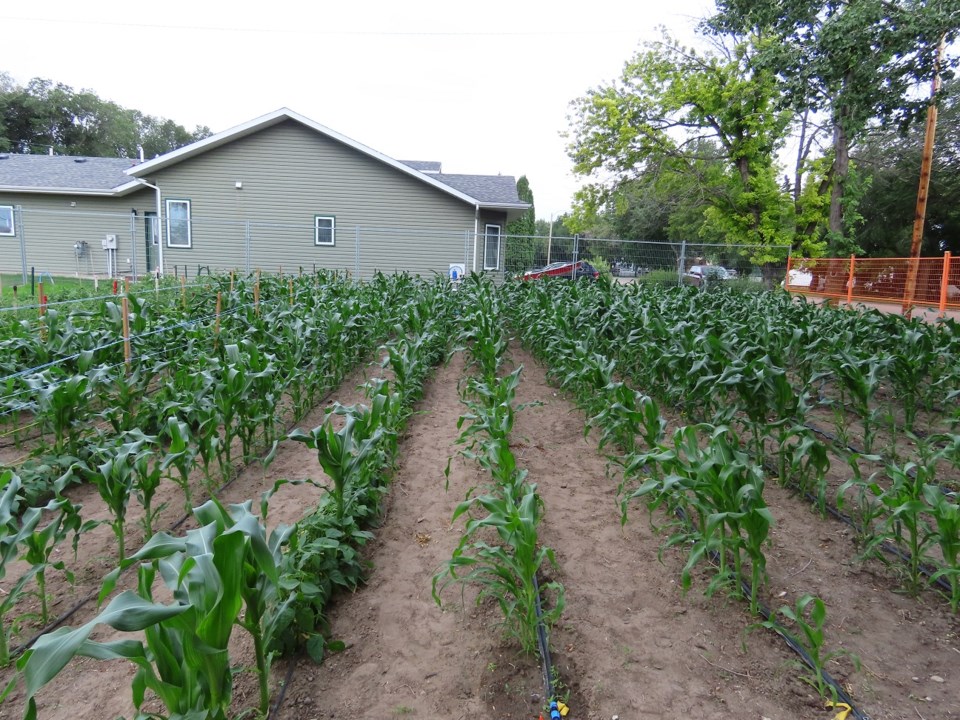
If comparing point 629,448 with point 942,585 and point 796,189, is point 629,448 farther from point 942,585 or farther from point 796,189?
point 796,189

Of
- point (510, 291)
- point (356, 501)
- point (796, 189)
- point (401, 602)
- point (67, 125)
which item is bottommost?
point (401, 602)

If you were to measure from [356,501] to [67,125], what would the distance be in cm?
5947

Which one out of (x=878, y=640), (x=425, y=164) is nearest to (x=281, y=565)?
(x=878, y=640)

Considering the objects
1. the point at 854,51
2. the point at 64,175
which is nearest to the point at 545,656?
the point at 854,51

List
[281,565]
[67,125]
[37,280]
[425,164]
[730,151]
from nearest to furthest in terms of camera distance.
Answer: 1. [281,565]
2. [37,280]
3. [730,151]
4. [425,164]
5. [67,125]

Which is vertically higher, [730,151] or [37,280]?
[730,151]

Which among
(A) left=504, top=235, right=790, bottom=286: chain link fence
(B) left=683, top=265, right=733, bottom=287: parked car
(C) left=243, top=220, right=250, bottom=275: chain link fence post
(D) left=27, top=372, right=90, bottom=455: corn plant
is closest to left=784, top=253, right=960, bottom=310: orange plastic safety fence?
(A) left=504, top=235, right=790, bottom=286: chain link fence

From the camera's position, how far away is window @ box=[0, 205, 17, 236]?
72.1 feet

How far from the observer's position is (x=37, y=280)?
67.3ft

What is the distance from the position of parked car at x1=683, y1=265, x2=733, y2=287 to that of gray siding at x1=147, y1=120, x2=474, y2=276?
24.6 feet

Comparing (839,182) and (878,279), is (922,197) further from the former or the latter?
(878,279)

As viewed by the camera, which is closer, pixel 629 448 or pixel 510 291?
pixel 629 448

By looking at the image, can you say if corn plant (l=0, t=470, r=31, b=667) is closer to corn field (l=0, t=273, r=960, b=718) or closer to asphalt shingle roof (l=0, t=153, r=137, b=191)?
corn field (l=0, t=273, r=960, b=718)

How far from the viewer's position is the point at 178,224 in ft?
A: 65.6
